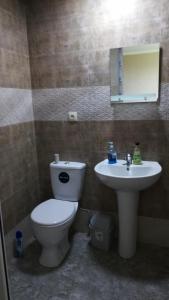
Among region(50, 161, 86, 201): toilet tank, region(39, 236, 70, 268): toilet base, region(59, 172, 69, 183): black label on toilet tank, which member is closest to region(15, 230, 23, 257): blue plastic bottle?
region(39, 236, 70, 268): toilet base

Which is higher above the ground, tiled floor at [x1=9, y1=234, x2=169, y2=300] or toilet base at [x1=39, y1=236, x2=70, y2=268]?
toilet base at [x1=39, y1=236, x2=70, y2=268]

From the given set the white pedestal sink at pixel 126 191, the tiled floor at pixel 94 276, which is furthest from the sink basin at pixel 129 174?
the tiled floor at pixel 94 276

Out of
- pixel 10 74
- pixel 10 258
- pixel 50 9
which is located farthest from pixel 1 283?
pixel 50 9

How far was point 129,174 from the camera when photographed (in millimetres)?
2021

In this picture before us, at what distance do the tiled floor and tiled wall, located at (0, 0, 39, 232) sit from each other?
0.45m

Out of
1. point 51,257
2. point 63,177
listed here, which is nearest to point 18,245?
point 51,257

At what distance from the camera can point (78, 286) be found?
6.00ft

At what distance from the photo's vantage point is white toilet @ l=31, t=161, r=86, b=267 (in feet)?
6.26

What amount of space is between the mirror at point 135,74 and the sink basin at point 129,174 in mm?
562

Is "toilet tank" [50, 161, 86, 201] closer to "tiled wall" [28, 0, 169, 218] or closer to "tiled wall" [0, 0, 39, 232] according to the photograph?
"tiled wall" [28, 0, 169, 218]

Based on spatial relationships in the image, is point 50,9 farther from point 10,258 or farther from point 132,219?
point 10,258

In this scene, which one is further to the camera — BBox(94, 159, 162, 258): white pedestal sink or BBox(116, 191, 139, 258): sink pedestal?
BBox(116, 191, 139, 258): sink pedestal

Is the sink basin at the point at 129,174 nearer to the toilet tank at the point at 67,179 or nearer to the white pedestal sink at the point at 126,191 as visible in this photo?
the white pedestal sink at the point at 126,191

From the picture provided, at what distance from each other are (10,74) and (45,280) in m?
1.73
